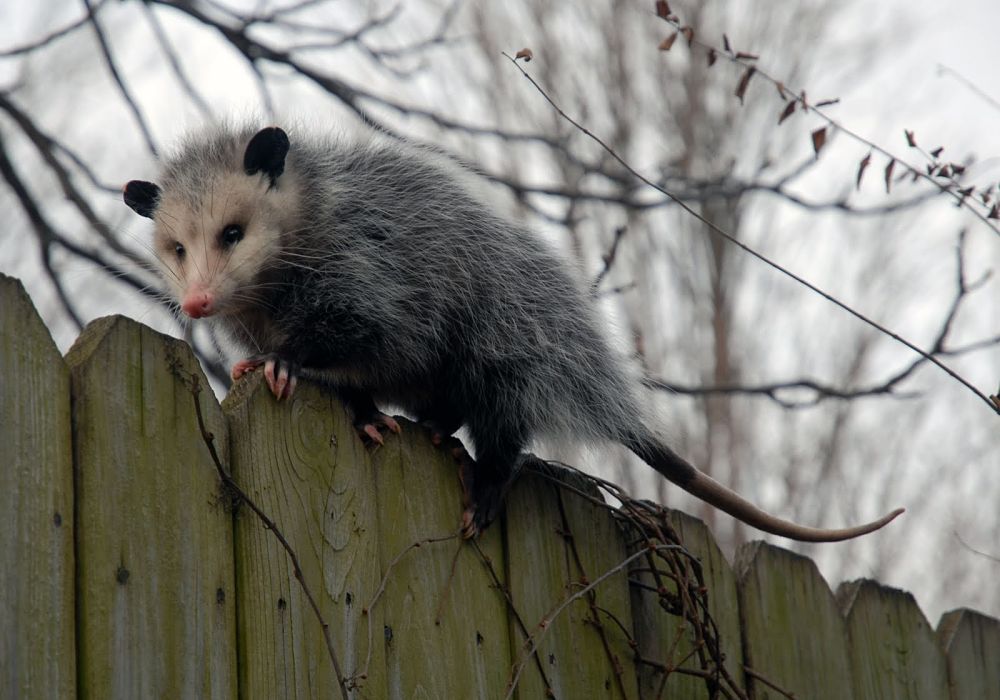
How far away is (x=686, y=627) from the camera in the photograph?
70.7 inches

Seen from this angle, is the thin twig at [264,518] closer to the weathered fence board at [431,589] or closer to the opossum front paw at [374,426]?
the weathered fence board at [431,589]

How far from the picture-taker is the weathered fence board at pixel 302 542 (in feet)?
4.15

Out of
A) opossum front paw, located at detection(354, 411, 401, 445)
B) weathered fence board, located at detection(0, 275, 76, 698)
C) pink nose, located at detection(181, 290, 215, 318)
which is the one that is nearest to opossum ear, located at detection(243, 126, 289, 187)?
pink nose, located at detection(181, 290, 215, 318)

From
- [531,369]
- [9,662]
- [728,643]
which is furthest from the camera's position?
[531,369]

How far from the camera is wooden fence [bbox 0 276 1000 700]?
1094 mm

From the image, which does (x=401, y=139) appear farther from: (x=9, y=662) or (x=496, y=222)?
(x=9, y=662)

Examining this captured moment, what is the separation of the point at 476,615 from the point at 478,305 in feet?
2.06

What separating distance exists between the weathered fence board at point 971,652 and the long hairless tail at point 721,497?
505 mm

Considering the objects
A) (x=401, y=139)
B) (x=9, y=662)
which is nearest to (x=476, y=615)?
(x=9, y=662)

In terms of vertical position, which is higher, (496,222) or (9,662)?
(496,222)

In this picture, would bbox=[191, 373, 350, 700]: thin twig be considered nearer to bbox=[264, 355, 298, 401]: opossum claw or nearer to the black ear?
bbox=[264, 355, 298, 401]: opossum claw

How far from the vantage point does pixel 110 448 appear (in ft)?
3.82

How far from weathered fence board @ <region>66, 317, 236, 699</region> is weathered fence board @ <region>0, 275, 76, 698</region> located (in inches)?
0.9

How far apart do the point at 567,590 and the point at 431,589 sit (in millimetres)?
258
